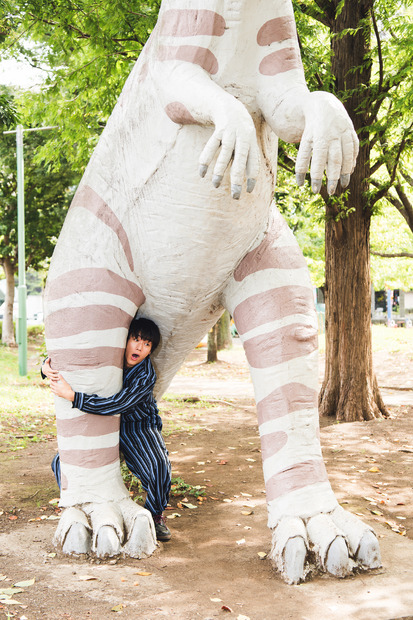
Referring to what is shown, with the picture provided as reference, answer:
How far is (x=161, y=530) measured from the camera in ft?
11.0

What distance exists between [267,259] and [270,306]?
0.23 m

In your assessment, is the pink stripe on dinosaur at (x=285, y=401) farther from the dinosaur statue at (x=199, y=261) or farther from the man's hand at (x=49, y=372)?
the man's hand at (x=49, y=372)

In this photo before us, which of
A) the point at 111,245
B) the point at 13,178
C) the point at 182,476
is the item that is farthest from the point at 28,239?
the point at 111,245

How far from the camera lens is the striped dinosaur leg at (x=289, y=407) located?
2770 mm

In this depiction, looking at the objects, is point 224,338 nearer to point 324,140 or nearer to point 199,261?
point 199,261

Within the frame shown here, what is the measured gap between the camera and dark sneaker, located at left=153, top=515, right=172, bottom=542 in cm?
335

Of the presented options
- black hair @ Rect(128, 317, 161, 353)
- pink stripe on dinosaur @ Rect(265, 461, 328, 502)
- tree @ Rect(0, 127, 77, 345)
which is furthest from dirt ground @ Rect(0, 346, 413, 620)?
tree @ Rect(0, 127, 77, 345)

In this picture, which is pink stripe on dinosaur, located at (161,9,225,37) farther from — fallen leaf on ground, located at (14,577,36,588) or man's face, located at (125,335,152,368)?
fallen leaf on ground, located at (14,577,36,588)

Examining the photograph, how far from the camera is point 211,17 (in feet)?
9.07

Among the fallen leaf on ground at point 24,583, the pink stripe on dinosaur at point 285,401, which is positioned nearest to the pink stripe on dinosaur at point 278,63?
the pink stripe on dinosaur at point 285,401

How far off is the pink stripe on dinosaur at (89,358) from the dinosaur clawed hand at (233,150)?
1058mm

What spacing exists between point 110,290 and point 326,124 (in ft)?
4.12

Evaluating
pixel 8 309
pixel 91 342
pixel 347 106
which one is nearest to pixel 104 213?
pixel 91 342

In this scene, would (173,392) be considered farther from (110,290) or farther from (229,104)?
(229,104)
